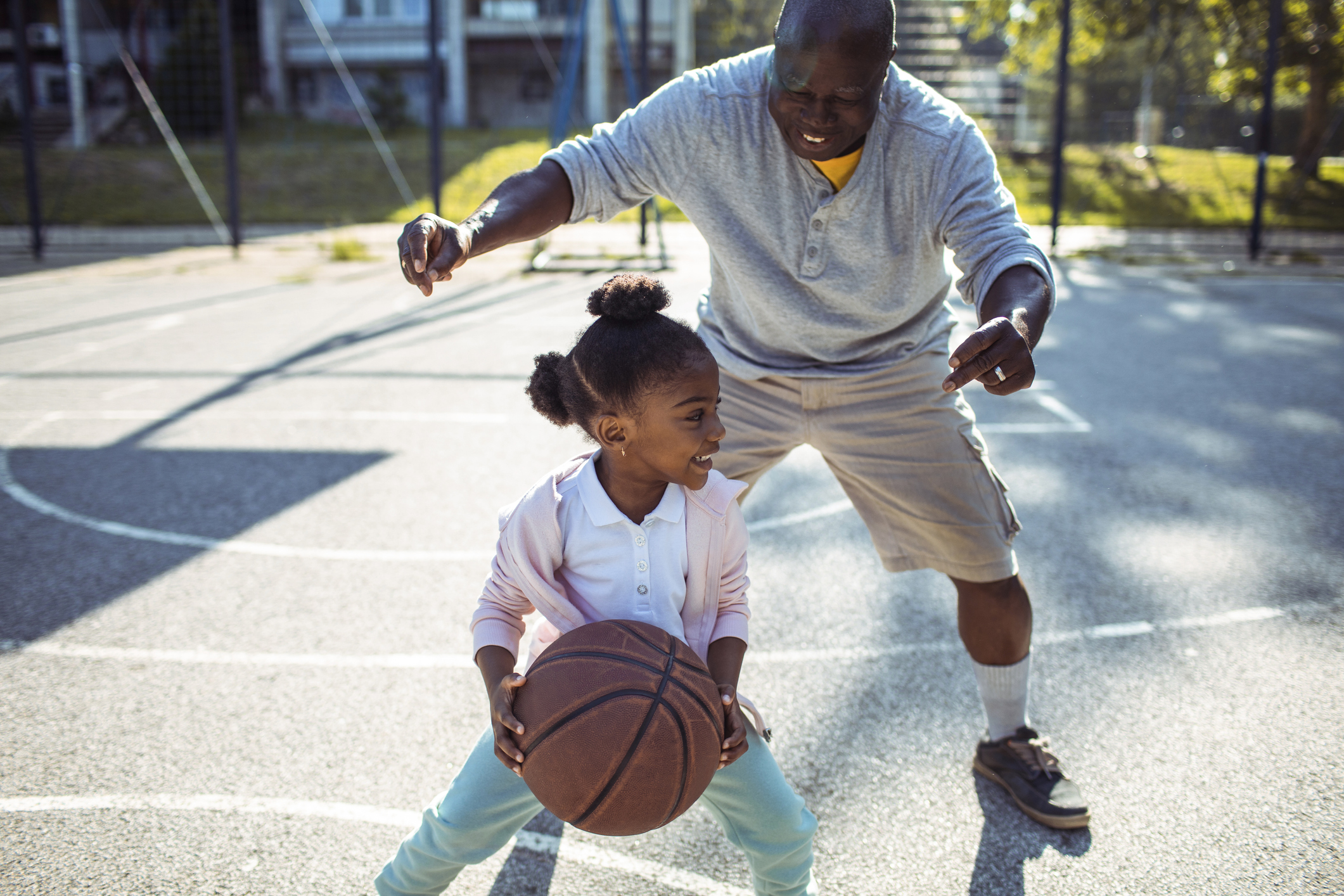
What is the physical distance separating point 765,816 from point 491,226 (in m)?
1.35

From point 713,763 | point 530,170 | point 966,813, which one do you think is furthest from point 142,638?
point 966,813

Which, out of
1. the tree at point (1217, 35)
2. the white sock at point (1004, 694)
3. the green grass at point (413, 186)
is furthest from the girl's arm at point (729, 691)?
the tree at point (1217, 35)

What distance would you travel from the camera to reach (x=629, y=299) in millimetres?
1790

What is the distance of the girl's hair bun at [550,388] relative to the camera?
1881 millimetres

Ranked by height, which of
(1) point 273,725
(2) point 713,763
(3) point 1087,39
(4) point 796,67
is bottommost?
(1) point 273,725

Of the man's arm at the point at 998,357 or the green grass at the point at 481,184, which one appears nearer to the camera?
the man's arm at the point at 998,357

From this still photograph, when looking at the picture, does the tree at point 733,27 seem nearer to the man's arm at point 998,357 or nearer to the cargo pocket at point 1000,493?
the cargo pocket at point 1000,493

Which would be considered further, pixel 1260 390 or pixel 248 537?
pixel 1260 390

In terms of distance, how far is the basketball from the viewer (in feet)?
5.53

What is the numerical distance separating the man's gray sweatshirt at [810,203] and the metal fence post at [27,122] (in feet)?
40.4

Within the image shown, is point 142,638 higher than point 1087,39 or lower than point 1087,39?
lower

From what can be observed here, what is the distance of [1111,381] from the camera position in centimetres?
671

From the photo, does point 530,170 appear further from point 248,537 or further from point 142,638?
point 248,537

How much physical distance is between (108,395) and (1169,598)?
20.8 ft
